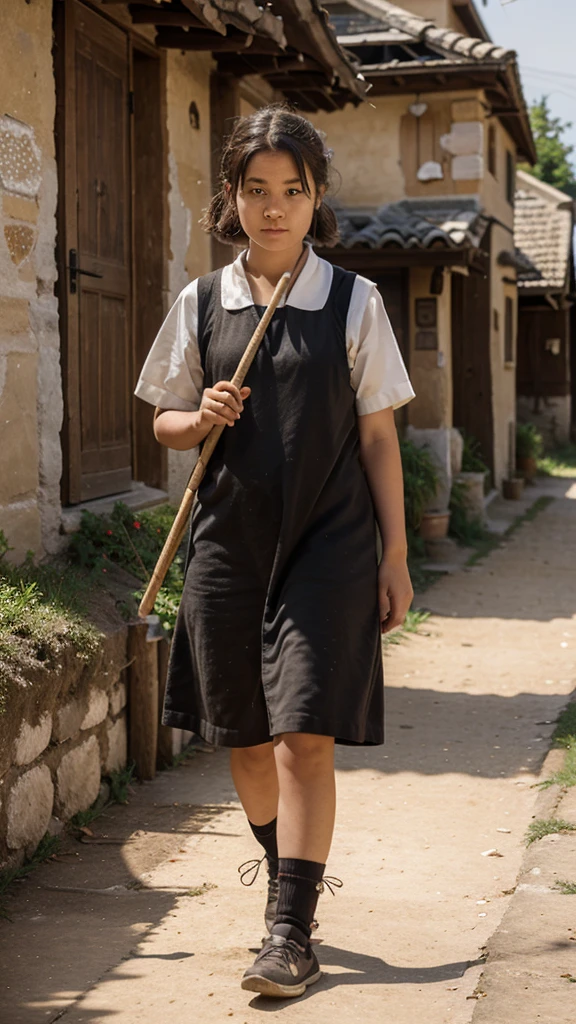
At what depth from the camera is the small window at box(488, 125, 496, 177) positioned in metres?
13.5

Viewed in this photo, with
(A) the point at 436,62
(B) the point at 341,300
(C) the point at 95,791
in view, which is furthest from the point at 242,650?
(A) the point at 436,62

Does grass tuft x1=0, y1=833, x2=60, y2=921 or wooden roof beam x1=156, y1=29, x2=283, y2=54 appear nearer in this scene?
grass tuft x1=0, y1=833, x2=60, y2=921

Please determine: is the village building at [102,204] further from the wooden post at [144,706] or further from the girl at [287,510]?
the girl at [287,510]

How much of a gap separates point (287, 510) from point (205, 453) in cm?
24

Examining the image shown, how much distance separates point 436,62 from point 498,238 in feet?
11.6

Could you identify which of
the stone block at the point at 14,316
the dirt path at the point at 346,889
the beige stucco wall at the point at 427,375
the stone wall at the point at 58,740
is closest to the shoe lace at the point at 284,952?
the dirt path at the point at 346,889

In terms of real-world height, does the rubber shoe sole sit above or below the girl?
below

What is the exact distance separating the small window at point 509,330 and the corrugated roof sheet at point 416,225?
3.92 metres

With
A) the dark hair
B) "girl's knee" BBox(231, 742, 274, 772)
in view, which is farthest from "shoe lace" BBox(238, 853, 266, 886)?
the dark hair

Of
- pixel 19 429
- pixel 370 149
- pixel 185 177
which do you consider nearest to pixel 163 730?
pixel 19 429

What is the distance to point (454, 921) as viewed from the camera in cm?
338

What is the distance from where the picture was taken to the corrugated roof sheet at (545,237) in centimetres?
1888

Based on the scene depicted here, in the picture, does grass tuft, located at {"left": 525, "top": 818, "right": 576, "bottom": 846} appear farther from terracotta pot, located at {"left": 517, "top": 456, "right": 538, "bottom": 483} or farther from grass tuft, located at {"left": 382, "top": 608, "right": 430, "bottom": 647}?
terracotta pot, located at {"left": 517, "top": 456, "right": 538, "bottom": 483}

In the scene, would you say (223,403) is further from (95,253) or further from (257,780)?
(95,253)
